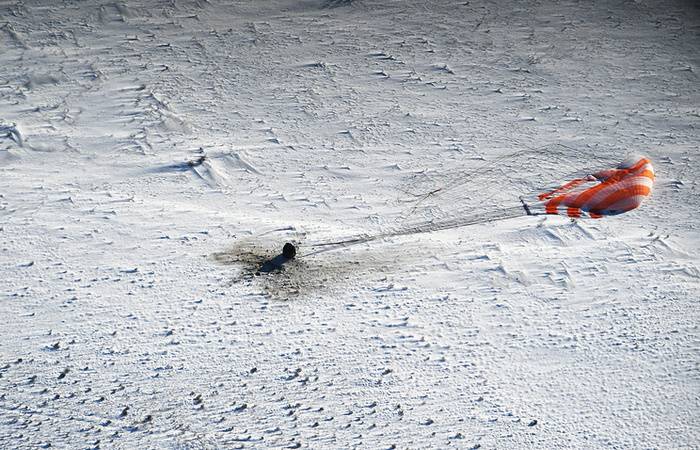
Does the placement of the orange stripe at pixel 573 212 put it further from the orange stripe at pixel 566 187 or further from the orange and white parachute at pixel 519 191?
the orange stripe at pixel 566 187

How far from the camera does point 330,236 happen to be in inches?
133

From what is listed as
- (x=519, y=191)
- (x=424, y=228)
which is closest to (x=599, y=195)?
(x=519, y=191)

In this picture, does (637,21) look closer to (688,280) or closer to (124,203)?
(688,280)

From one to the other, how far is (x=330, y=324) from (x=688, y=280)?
141cm

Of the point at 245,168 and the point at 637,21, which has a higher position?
the point at 637,21

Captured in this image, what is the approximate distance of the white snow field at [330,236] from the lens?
268 cm

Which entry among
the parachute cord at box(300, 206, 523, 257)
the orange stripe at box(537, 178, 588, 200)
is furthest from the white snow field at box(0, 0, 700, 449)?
the orange stripe at box(537, 178, 588, 200)

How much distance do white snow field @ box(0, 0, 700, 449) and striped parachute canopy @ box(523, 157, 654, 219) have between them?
0.25 ft

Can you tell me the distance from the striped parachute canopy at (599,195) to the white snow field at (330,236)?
0.08 meters

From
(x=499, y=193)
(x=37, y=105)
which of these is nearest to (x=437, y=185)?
(x=499, y=193)

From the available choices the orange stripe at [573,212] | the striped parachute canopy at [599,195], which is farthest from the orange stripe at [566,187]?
the orange stripe at [573,212]

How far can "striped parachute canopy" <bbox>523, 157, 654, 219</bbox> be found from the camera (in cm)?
354

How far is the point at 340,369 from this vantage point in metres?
2.80

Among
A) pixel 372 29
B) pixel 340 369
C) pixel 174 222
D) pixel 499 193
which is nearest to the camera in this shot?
pixel 340 369
